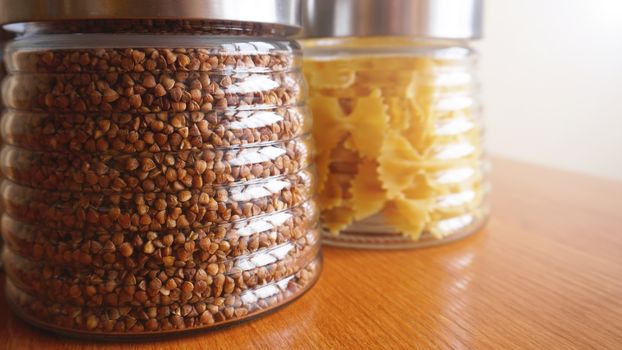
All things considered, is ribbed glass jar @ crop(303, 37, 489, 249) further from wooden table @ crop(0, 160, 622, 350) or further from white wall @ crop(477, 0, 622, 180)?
white wall @ crop(477, 0, 622, 180)

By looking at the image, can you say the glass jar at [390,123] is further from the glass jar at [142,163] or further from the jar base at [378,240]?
the glass jar at [142,163]

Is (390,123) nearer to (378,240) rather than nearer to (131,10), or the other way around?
(378,240)

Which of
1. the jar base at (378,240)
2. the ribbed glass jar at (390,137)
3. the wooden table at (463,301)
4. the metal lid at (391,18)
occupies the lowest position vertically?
the wooden table at (463,301)

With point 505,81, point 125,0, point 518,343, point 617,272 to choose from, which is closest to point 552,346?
point 518,343

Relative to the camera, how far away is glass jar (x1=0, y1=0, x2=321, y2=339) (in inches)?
15.9

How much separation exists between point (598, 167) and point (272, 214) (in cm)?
123

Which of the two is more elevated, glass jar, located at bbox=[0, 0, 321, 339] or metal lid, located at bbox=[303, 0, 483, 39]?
metal lid, located at bbox=[303, 0, 483, 39]

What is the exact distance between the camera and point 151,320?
42cm

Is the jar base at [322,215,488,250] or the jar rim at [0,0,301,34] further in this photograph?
the jar base at [322,215,488,250]

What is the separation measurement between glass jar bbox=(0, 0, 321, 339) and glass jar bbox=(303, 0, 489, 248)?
16 cm

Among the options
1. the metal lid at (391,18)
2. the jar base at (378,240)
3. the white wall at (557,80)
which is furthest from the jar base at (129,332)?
the white wall at (557,80)

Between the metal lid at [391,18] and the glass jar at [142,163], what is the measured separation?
0.12 meters

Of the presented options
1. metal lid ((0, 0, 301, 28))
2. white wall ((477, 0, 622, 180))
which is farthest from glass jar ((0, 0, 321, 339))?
white wall ((477, 0, 622, 180))

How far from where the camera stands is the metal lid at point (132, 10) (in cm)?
39
